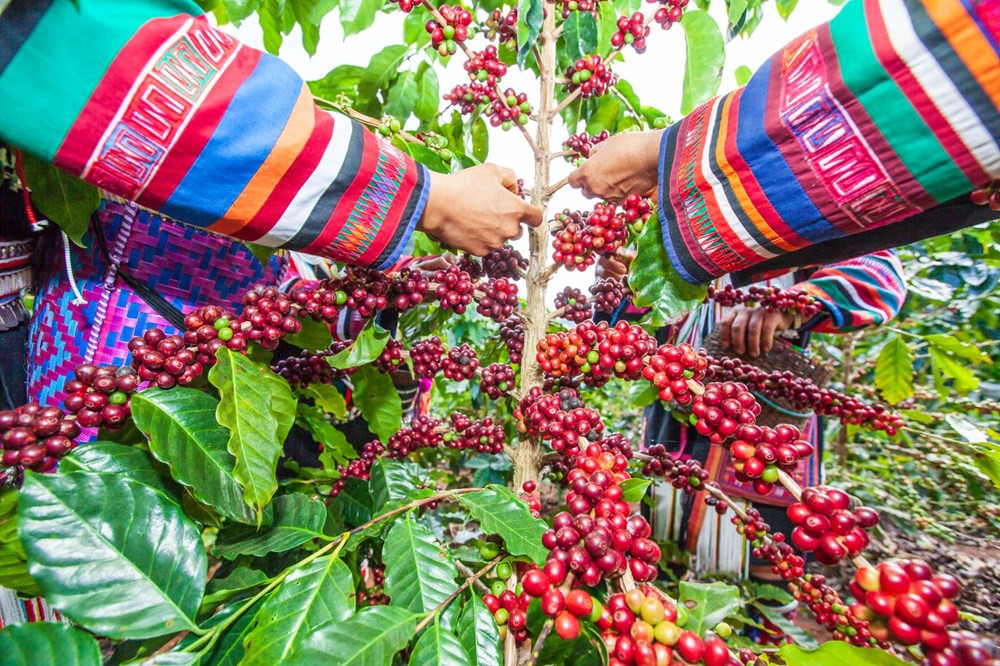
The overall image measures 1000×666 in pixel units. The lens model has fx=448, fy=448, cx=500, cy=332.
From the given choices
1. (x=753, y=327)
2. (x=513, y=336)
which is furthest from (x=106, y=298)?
(x=753, y=327)

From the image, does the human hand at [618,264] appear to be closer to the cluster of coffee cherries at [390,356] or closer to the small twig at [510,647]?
the cluster of coffee cherries at [390,356]

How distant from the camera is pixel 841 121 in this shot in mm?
521

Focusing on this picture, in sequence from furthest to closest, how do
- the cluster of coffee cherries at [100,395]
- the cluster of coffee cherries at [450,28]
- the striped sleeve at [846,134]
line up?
the cluster of coffee cherries at [450,28]
the cluster of coffee cherries at [100,395]
the striped sleeve at [846,134]

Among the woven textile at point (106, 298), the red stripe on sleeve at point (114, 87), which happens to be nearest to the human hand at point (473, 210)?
the red stripe on sleeve at point (114, 87)

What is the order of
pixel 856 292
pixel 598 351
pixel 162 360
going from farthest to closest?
pixel 856 292 < pixel 598 351 < pixel 162 360

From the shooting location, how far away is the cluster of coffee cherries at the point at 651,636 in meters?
0.39

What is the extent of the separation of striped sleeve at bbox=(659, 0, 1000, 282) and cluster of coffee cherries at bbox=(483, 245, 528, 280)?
39 cm

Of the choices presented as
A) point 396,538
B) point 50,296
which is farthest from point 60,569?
point 50,296

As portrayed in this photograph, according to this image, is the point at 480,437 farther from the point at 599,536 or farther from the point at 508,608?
the point at 599,536

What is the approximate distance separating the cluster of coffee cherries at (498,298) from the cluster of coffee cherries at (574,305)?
133 millimetres

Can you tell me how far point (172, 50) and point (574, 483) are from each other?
0.73 metres

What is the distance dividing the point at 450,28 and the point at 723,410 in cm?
87

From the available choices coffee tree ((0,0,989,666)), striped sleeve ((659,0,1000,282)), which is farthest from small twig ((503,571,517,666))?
striped sleeve ((659,0,1000,282))

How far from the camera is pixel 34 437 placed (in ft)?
1.69
